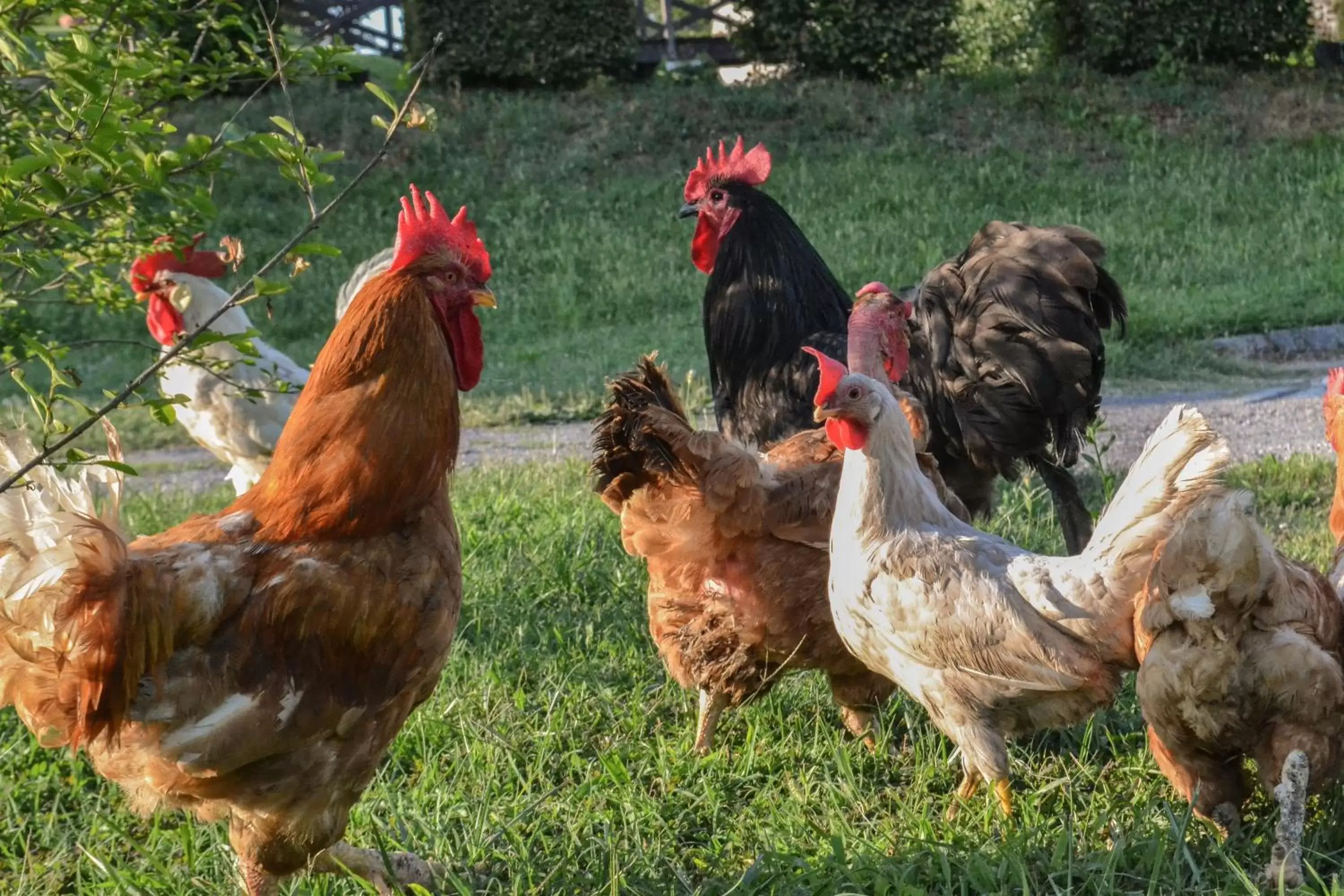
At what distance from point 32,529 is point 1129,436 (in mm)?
6649

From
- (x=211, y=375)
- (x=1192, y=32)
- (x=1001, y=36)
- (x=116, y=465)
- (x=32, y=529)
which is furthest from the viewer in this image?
(x=1001, y=36)

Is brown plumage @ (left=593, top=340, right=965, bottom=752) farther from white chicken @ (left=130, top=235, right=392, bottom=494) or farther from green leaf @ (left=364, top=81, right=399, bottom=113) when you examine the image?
white chicken @ (left=130, top=235, right=392, bottom=494)

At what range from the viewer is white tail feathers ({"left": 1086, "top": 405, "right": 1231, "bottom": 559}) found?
342 centimetres

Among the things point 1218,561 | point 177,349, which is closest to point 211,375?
point 177,349

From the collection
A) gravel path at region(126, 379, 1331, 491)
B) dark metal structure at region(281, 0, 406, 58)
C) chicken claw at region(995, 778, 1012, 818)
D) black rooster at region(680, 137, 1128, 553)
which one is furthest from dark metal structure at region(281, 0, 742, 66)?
chicken claw at region(995, 778, 1012, 818)

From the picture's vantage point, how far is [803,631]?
430 centimetres

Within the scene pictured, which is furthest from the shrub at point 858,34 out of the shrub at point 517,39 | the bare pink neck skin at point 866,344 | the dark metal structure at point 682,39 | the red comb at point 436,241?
the red comb at point 436,241

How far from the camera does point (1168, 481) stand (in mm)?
3465

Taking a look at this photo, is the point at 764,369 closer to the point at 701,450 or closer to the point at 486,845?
the point at 701,450

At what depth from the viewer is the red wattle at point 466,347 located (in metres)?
3.54

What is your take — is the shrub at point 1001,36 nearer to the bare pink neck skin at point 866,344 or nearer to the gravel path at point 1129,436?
the gravel path at point 1129,436

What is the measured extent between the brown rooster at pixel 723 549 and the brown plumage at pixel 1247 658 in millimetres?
1279

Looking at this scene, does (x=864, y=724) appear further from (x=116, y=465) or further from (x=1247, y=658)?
(x=116, y=465)

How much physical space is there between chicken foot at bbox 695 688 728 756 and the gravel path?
377cm
